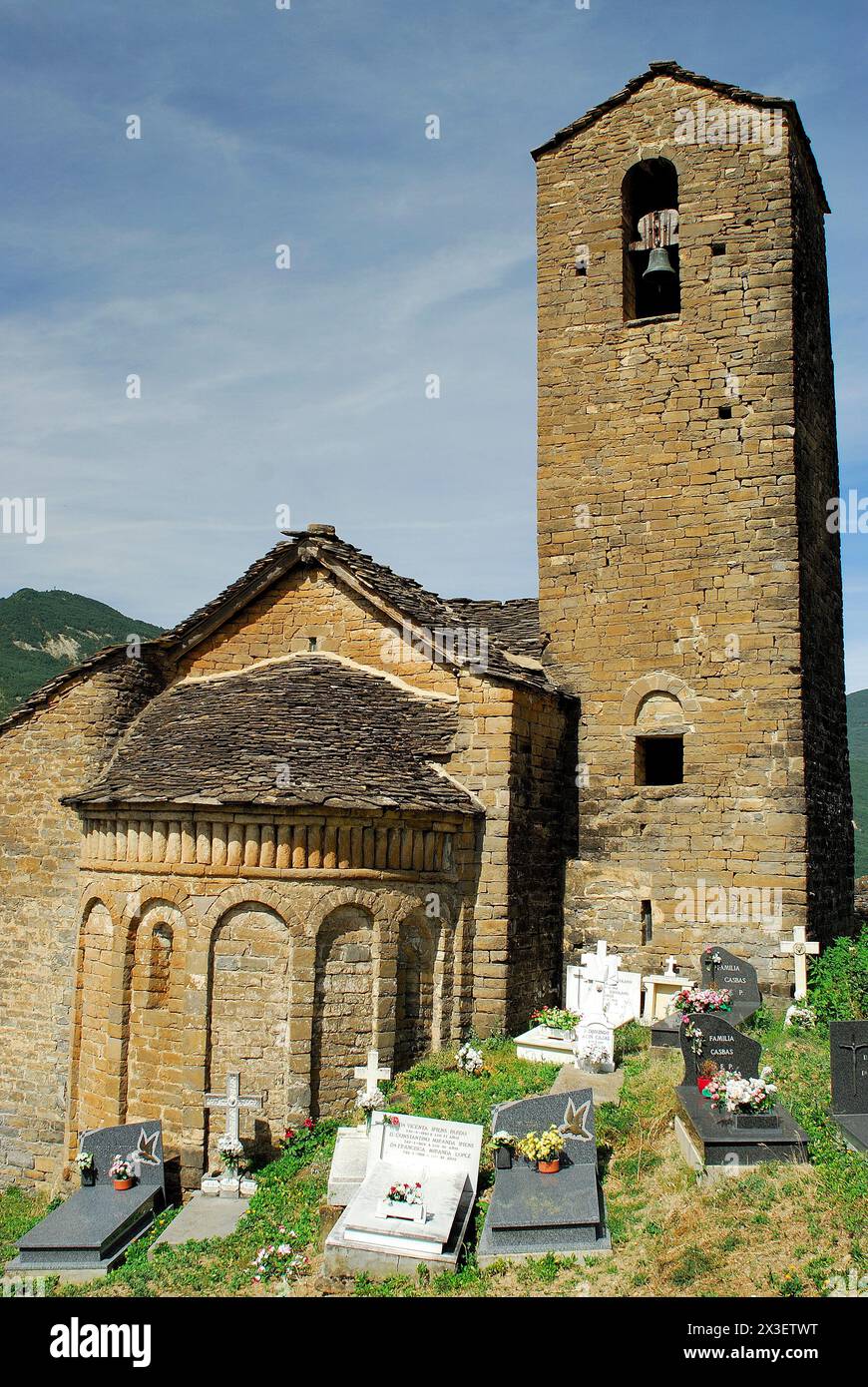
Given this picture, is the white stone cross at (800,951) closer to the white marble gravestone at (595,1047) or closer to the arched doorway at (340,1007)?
the white marble gravestone at (595,1047)

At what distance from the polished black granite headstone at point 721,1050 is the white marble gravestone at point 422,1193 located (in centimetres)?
213

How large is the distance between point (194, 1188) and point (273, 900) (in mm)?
3028

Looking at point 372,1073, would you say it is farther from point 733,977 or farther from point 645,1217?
point 733,977

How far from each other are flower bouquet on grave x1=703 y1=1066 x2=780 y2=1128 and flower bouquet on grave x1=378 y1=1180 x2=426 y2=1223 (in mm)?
2578

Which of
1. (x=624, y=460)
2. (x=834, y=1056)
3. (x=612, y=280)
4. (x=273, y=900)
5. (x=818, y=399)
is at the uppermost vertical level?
(x=612, y=280)

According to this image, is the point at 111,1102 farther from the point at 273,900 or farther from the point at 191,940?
the point at 273,900

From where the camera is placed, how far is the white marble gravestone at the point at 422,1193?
27.6ft

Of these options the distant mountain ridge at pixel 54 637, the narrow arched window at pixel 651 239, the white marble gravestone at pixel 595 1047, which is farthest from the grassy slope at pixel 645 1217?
the distant mountain ridge at pixel 54 637

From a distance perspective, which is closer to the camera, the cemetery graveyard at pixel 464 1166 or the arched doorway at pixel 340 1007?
the cemetery graveyard at pixel 464 1166

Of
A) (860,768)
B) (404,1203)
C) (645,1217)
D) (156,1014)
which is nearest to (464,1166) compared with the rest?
(404,1203)

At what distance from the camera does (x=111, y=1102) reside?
12.0m

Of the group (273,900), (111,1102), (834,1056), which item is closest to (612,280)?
(273,900)

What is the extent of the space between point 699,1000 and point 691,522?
630 cm
